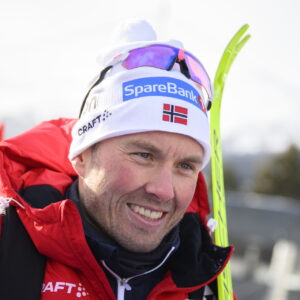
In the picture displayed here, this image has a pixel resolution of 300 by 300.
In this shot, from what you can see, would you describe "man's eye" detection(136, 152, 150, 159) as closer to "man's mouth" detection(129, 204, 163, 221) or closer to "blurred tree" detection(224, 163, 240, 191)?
"man's mouth" detection(129, 204, 163, 221)

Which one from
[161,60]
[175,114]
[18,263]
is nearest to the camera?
[18,263]

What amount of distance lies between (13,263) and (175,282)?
0.82 m

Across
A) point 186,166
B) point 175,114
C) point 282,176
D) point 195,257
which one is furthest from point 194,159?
point 282,176

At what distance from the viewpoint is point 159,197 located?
2.05 meters

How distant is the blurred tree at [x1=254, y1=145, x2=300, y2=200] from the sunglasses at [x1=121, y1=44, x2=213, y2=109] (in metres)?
34.5

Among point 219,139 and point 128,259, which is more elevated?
point 219,139

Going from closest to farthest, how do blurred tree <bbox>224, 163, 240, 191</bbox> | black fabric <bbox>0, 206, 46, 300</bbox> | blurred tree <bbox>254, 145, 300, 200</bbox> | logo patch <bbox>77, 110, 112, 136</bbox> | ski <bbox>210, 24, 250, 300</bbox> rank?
black fabric <bbox>0, 206, 46, 300</bbox>
logo patch <bbox>77, 110, 112, 136</bbox>
ski <bbox>210, 24, 250, 300</bbox>
blurred tree <bbox>254, 145, 300, 200</bbox>
blurred tree <bbox>224, 163, 240, 191</bbox>

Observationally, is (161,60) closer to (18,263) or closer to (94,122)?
(94,122)

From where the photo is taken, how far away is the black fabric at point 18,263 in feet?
6.18

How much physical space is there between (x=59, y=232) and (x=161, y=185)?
532 millimetres

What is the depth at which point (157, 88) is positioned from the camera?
2.22 metres

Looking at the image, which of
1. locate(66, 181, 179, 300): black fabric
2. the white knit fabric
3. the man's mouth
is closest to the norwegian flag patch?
the white knit fabric

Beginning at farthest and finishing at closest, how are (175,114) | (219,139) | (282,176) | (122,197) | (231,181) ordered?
(231,181)
(282,176)
(219,139)
(175,114)
(122,197)

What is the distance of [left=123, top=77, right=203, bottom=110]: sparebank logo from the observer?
7.23 feet
